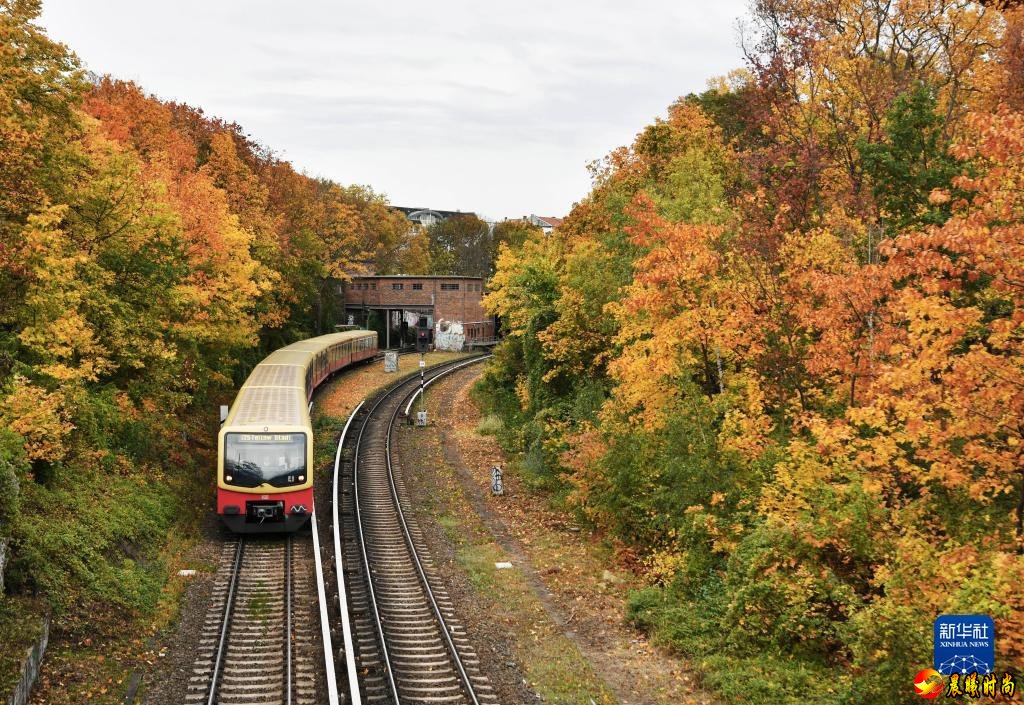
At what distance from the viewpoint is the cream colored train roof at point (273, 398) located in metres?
20.2

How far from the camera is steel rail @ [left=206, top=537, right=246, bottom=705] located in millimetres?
12406

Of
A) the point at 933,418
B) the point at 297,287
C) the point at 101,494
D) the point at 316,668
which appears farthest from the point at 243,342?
the point at 933,418

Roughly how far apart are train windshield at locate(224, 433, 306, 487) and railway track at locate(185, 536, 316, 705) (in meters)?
1.63

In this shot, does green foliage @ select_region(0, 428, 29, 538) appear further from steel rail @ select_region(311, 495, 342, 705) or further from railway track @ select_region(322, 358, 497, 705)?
railway track @ select_region(322, 358, 497, 705)

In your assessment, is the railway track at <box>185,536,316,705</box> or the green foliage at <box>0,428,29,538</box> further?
the green foliage at <box>0,428,29,538</box>

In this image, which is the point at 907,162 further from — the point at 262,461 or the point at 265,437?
the point at 262,461

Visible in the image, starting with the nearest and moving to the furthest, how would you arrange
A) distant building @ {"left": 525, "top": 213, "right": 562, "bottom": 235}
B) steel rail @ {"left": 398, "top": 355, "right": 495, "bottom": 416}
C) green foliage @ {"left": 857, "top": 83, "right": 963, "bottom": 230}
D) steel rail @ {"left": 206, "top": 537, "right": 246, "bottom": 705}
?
steel rail @ {"left": 206, "top": 537, "right": 246, "bottom": 705}
green foliage @ {"left": 857, "top": 83, "right": 963, "bottom": 230}
steel rail @ {"left": 398, "top": 355, "right": 495, "bottom": 416}
distant building @ {"left": 525, "top": 213, "right": 562, "bottom": 235}

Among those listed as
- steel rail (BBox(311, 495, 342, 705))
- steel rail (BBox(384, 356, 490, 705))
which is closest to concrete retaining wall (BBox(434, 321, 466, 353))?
steel rail (BBox(384, 356, 490, 705))

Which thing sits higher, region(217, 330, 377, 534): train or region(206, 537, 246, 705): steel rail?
region(217, 330, 377, 534): train

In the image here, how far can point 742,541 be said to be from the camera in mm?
14875

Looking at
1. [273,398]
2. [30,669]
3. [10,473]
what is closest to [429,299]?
[273,398]

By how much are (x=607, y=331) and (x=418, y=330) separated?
41.8 m

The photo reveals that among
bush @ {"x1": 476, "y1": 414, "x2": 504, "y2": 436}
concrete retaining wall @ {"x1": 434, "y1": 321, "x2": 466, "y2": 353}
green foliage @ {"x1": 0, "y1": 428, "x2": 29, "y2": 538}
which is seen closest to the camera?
green foliage @ {"x1": 0, "y1": 428, "x2": 29, "y2": 538}

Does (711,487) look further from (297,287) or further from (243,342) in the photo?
(297,287)
